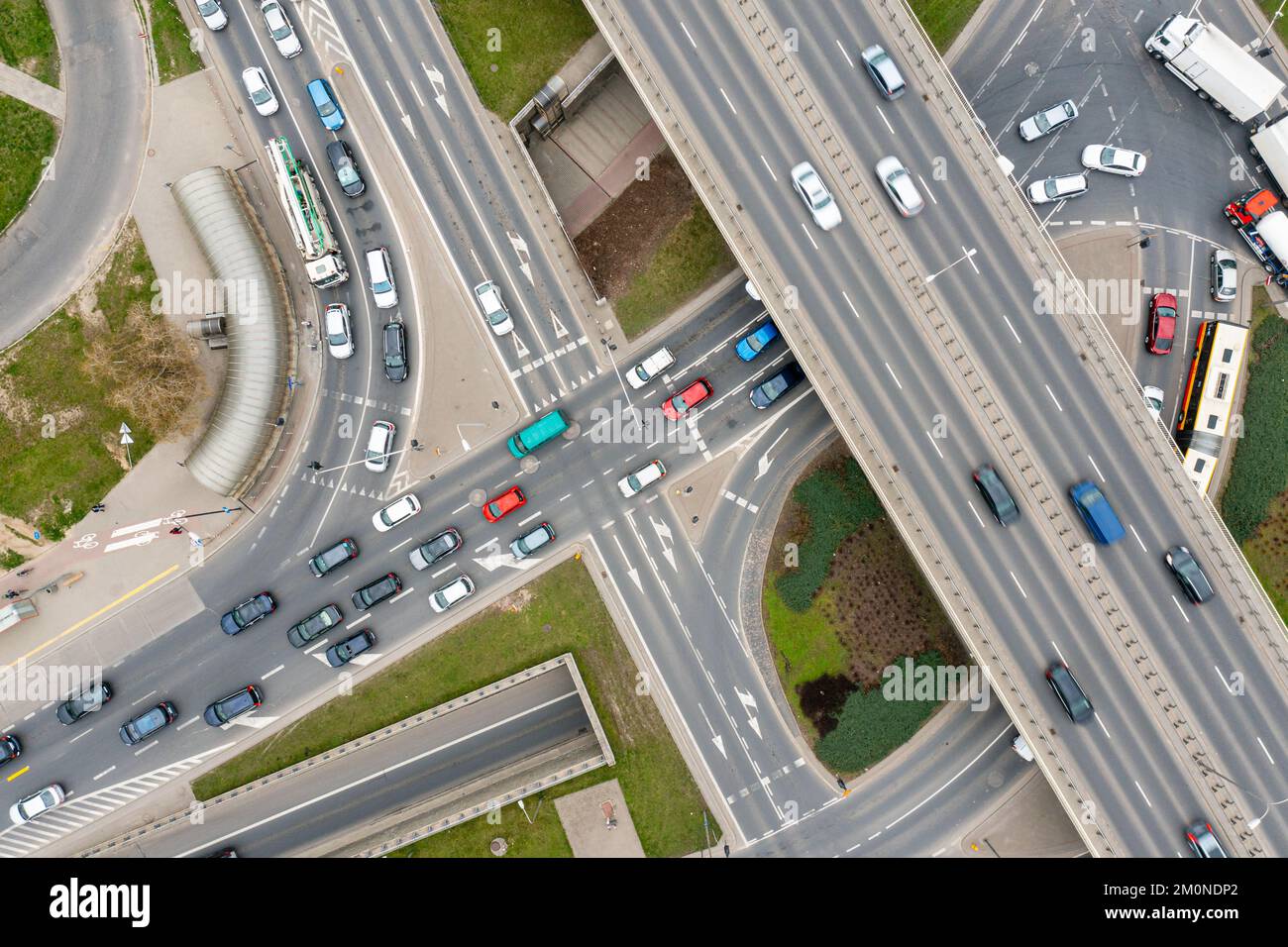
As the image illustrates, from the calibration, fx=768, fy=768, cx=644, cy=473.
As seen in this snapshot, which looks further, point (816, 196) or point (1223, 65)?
point (1223, 65)

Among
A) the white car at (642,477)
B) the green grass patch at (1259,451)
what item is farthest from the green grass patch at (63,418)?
the green grass patch at (1259,451)

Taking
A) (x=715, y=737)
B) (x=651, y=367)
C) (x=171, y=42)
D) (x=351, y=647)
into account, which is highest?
(x=171, y=42)

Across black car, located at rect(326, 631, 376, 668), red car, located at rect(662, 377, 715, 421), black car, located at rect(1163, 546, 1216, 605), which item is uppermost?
red car, located at rect(662, 377, 715, 421)

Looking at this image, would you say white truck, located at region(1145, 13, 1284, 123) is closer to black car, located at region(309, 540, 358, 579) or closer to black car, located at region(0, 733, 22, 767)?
black car, located at region(309, 540, 358, 579)

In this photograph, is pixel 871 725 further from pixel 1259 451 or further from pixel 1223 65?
pixel 1223 65

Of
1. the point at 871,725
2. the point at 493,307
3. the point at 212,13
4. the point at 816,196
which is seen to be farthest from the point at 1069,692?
the point at 212,13

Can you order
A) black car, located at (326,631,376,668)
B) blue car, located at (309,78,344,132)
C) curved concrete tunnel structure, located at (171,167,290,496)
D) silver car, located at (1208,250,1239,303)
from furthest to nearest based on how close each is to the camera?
silver car, located at (1208,250,1239,303), black car, located at (326,631,376,668), blue car, located at (309,78,344,132), curved concrete tunnel structure, located at (171,167,290,496)

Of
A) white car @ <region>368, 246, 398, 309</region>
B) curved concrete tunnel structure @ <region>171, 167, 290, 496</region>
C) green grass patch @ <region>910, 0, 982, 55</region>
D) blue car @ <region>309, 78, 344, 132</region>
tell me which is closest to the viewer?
curved concrete tunnel structure @ <region>171, 167, 290, 496</region>

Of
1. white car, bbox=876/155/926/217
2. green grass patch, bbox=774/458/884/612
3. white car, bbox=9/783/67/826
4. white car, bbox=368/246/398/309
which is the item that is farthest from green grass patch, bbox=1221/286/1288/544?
white car, bbox=9/783/67/826
